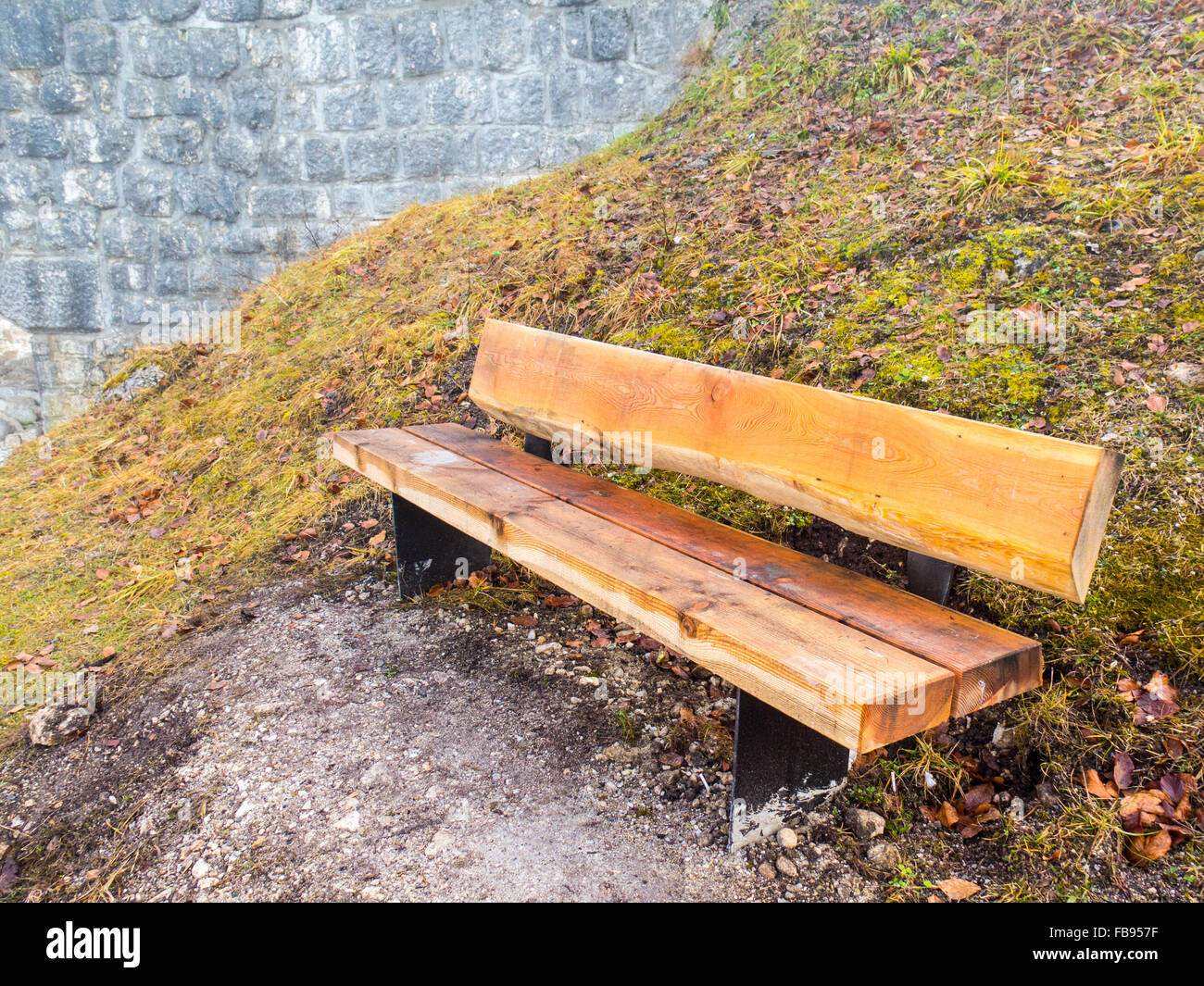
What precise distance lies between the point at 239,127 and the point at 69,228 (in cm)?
168

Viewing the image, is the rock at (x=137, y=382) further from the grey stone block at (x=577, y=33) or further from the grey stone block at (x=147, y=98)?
the grey stone block at (x=577, y=33)

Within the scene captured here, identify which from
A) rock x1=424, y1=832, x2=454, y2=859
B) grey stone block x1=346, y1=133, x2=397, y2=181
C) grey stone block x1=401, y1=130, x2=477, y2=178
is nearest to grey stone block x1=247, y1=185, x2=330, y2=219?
grey stone block x1=346, y1=133, x2=397, y2=181

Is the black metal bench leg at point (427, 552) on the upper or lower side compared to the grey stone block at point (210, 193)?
lower

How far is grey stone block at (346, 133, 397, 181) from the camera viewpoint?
21.9ft

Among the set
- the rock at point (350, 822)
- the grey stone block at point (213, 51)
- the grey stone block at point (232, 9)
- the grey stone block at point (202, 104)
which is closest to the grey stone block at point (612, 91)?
the grey stone block at point (232, 9)

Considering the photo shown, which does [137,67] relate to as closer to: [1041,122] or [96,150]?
[96,150]

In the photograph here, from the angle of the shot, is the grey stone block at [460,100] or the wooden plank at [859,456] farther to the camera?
the grey stone block at [460,100]

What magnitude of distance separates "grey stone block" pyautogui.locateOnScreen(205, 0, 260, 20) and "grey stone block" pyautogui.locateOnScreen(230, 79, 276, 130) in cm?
44

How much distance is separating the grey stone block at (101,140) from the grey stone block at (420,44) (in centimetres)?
230

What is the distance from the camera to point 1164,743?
6.82 feet

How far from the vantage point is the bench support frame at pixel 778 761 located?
204cm

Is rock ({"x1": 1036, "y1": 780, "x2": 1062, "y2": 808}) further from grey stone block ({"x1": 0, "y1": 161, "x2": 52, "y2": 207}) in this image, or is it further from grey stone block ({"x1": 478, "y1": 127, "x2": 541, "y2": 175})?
grey stone block ({"x1": 0, "y1": 161, "x2": 52, "y2": 207})

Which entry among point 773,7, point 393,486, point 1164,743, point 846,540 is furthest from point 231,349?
point 1164,743

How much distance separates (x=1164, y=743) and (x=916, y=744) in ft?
1.86
